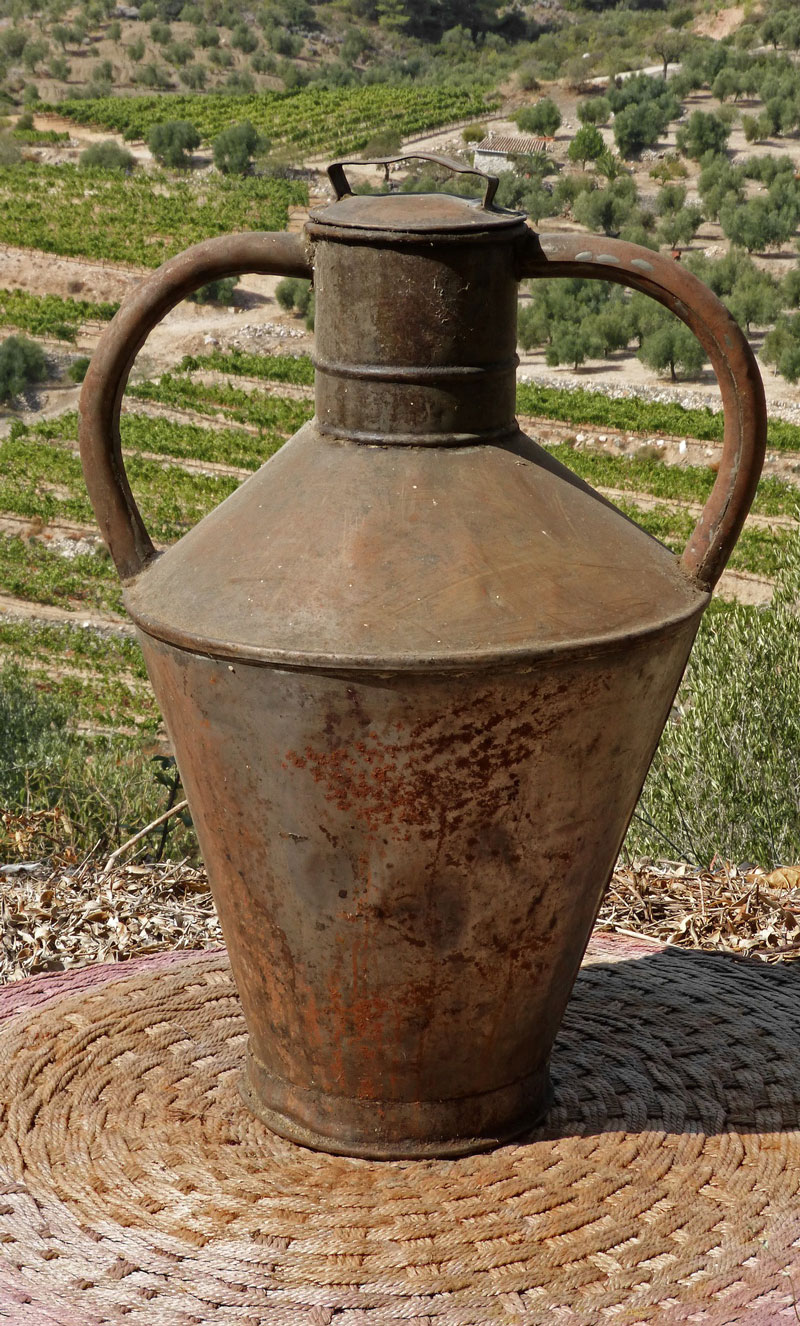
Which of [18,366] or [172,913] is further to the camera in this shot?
[18,366]

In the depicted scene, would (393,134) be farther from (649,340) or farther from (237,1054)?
(237,1054)

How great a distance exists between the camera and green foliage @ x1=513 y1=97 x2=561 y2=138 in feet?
150

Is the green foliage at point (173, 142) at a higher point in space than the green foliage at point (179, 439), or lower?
higher

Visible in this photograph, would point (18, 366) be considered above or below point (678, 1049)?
below

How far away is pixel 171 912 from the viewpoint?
178 inches

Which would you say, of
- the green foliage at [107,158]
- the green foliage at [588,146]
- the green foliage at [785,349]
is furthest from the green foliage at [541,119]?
the green foliage at [785,349]

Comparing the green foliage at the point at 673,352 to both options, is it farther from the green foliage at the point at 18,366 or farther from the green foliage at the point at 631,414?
the green foliage at the point at 18,366

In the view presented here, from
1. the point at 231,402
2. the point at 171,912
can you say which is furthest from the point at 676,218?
the point at 171,912

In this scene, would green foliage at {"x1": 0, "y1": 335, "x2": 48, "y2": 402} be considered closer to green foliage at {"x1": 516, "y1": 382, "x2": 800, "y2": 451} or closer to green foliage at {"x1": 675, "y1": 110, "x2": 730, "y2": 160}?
green foliage at {"x1": 516, "y1": 382, "x2": 800, "y2": 451}

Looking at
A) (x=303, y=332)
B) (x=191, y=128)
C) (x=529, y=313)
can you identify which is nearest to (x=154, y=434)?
(x=303, y=332)

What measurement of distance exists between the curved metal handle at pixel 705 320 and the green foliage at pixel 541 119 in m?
46.0

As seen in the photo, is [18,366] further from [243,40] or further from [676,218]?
[243,40]

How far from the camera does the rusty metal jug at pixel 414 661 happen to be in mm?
2721

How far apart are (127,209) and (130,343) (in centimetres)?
3913
